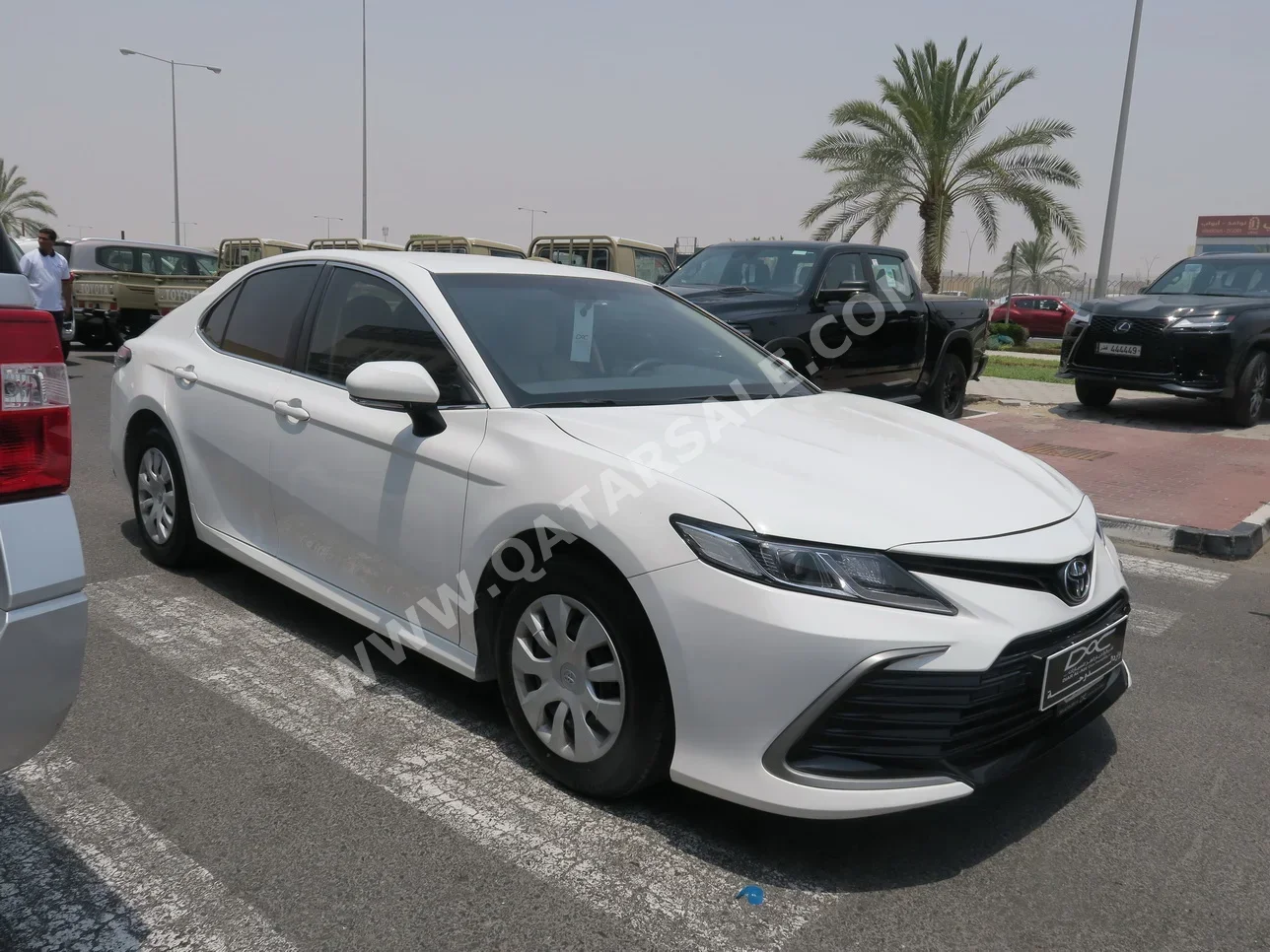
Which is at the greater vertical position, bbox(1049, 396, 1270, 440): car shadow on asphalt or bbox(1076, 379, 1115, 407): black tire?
bbox(1076, 379, 1115, 407): black tire

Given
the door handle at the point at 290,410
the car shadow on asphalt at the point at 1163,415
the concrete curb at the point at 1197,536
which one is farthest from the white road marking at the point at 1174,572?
the car shadow on asphalt at the point at 1163,415

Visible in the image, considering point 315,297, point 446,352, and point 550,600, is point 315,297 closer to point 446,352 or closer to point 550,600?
point 446,352

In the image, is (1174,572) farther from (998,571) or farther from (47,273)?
(47,273)

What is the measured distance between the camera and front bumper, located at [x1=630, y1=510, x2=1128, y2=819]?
240 centimetres

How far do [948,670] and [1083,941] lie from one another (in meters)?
0.68

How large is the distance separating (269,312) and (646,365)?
5.50ft

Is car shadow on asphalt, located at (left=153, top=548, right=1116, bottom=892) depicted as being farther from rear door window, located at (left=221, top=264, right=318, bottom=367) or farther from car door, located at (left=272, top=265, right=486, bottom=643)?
rear door window, located at (left=221, top=264, right=318, bottom=367)

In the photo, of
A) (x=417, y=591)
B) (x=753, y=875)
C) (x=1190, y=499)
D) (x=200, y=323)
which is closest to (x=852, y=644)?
(x=753, y=875)

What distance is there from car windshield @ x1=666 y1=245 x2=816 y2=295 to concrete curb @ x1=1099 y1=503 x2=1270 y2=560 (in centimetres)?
303

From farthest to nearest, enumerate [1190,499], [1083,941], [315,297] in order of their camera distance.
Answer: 1. [1190,499]
2. [315,297]
3. [1083,941]

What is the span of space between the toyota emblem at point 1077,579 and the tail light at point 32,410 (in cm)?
236

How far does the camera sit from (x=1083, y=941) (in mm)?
2365

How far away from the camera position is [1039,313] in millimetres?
34500

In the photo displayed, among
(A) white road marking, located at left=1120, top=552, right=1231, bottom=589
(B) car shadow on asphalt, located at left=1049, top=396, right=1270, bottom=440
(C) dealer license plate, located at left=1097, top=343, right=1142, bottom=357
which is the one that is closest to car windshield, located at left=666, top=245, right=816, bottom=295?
(A) white road marking, located at left=1120, top=552, right=1231, bottom=589
